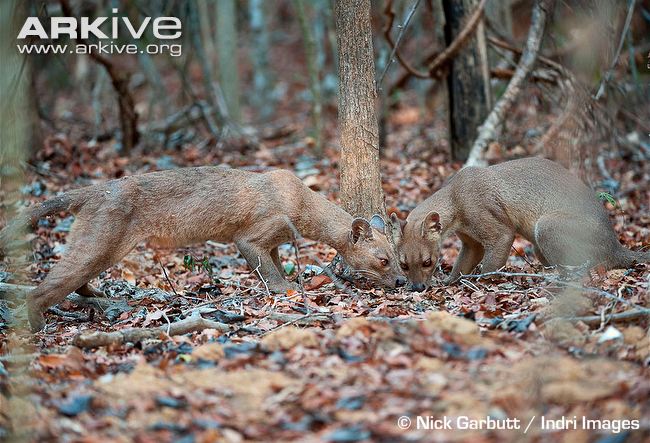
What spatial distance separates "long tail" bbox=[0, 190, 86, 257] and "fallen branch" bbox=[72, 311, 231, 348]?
1.79 metres

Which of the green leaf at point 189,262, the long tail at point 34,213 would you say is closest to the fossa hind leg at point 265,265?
the green leaf at point 189,262

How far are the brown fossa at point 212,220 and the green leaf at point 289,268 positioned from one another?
45 cm

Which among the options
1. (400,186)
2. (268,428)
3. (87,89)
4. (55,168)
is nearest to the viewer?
(268,428)

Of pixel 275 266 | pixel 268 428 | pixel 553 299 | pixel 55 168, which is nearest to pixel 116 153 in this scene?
pixel 55 168

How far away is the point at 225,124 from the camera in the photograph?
1566 centimetres

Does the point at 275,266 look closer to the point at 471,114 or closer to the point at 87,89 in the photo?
the point at 471,114

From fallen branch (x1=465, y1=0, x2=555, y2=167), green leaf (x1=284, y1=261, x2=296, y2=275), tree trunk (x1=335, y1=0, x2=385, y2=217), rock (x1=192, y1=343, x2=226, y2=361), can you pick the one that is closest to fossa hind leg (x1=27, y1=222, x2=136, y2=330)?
green leaf (x1=284, y1=261, x2=296, y2=275)

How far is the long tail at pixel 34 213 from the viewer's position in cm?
827

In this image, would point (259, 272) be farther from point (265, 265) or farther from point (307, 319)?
point (307, 319)

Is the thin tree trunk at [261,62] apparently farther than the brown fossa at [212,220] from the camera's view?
Yes

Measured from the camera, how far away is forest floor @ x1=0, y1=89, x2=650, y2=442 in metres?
4.98

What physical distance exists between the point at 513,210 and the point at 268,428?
514 cm

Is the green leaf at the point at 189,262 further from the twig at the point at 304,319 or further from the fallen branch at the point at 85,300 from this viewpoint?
the twig at the point at 304,319

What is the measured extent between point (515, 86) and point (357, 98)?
13.4ft
